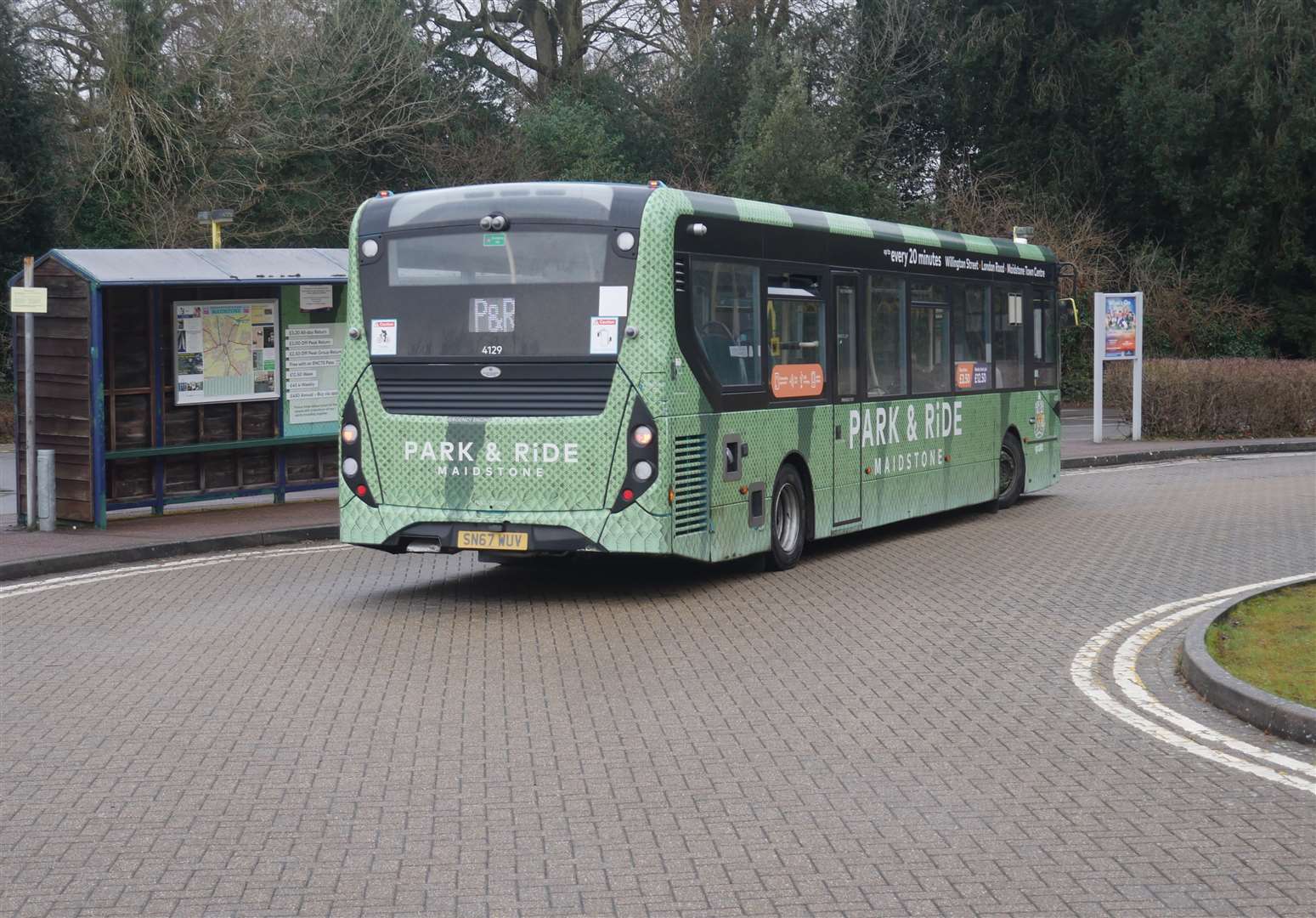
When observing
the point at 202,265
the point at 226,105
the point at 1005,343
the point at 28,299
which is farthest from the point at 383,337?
the point at 226,105

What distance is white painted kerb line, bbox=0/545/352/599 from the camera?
41.5ft

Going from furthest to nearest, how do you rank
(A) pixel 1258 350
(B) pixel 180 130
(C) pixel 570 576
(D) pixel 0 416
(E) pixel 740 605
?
(A) pixel 1258 350 < (B) pixel 180 130 < (D) pixel 0 416 < (C) pixel 570 576 < (E) pixel 740 605

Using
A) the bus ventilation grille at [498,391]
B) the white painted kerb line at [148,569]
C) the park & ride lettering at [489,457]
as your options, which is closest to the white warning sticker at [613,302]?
the bus ventilation grille at [498,391]

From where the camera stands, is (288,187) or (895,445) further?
(288,187)

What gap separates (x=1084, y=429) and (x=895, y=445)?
59.2 ft

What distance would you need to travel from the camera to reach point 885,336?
15.3 metres

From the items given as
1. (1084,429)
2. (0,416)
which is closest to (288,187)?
(0,416)

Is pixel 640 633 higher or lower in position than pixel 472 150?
lower

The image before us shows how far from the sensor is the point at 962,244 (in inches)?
670

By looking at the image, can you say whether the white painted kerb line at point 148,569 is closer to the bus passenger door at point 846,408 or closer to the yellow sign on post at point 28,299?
the yellow sign on post at point 28,299

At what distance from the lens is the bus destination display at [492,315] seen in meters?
11.7

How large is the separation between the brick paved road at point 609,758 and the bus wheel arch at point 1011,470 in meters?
5.59

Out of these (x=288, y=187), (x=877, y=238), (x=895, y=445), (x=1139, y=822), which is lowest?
(x=1139, y=822)

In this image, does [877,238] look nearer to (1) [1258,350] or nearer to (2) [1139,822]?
(2) [1139,822]
